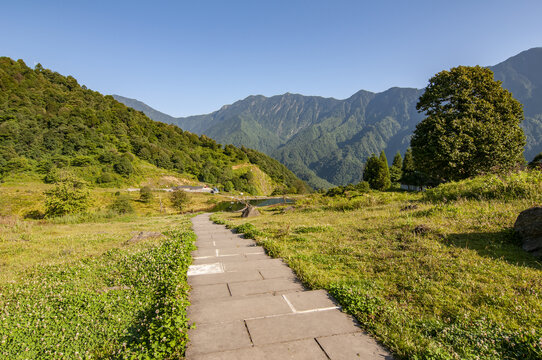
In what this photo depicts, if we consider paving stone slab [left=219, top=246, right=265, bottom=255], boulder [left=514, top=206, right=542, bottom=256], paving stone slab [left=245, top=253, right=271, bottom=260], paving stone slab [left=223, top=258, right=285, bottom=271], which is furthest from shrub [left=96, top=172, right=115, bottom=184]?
boulder [left=514, top=206, right=542, bottom=256]

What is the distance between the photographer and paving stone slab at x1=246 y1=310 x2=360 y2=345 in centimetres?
334

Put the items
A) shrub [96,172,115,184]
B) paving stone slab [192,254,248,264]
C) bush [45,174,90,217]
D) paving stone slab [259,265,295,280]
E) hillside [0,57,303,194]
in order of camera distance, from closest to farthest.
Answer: paving stone slab [259,265,295,280] → paving stone slab [192,254,248,264] → bush [45,174,90,217] → shrub [96,172,115,184] → hillside [0,57,303,194]

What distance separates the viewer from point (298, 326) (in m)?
3.57

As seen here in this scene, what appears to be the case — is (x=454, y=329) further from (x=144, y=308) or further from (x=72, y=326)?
(x=72, y=326)

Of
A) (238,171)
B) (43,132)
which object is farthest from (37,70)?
(238,171)

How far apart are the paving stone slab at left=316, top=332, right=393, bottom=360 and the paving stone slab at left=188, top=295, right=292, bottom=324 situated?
2.98 ft

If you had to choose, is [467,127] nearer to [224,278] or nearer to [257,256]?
[257,256]

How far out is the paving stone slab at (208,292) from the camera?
4723 millimetres

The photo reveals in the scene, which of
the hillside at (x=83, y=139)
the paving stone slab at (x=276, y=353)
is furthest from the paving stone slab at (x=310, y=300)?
the hillside at (x=83, y=139)

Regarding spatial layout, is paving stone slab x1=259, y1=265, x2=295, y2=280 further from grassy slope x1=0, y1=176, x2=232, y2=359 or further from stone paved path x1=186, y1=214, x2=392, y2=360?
grassy slope x1=0, y1=176, x2=232, y2=359

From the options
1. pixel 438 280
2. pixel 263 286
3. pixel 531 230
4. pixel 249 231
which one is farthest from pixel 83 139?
pixel 531 230

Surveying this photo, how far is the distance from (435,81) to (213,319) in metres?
28.6

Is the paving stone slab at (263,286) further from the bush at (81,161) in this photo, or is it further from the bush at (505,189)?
the bush at (81,161)

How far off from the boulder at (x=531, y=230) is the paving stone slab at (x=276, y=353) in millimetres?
6104
